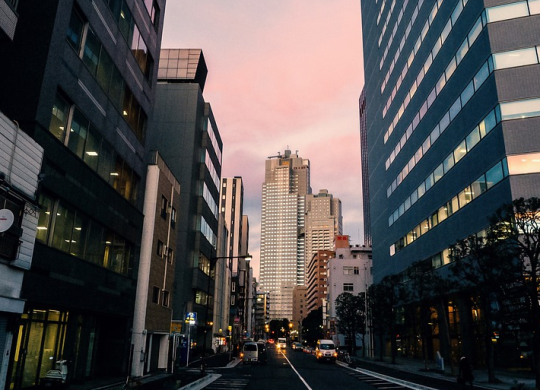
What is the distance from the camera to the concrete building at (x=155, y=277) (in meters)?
29.6

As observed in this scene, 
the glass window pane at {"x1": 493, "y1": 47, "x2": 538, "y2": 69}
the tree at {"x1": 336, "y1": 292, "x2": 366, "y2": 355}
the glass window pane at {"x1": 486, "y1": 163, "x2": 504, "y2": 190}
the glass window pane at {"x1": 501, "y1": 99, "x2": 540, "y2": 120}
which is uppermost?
the glass window pane at {"x1": 493, "y1": 47, "x2": 538, "y2": 69}

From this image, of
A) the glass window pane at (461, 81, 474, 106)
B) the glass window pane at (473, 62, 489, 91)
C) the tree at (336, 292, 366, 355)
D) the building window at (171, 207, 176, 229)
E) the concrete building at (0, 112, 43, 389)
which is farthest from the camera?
the tree at (336, 292, 366, 355)

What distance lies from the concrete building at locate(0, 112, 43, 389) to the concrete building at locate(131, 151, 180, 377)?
1418 cm

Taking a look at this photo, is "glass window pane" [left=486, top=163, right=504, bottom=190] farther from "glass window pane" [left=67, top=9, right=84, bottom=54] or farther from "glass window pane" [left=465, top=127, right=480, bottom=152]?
"glass window pane" [left=67, top=9, right=84, bottom=54]

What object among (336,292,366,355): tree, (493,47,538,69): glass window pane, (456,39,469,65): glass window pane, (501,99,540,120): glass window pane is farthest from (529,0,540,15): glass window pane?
(336,292,366,355): tree

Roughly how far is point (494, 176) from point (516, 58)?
966 centimetres

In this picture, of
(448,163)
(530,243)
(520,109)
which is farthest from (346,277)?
(530,243)

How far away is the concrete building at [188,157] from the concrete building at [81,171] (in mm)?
24551

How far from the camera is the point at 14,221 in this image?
15.3m

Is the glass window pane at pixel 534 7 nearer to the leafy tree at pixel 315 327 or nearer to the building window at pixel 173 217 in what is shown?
the building window at pixel 173 217

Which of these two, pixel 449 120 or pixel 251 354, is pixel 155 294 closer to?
pixel 251 354

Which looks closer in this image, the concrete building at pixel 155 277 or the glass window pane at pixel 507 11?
the concrete building at pixel 155 277

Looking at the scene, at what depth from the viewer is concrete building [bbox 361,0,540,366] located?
33312 mm

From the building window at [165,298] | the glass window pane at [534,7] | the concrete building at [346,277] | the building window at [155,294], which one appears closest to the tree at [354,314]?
the building window at [165,298]
